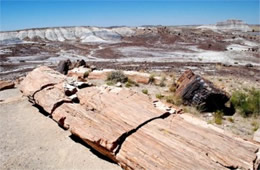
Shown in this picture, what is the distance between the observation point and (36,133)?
8.62 metres

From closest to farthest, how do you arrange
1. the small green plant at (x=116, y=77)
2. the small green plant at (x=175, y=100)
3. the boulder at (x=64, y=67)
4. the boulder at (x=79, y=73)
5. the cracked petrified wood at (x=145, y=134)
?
the cracked petrified wood at (x=145, y=134), the small green plant at (x=175, y=100), the small green plant at (x=116, y=77), the boulder at (x=79, y=73), the boulder at (x=64, y=67)

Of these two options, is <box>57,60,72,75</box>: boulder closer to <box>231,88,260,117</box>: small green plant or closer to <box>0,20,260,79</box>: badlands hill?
<box>0,20,260,79</box>: badlands hill

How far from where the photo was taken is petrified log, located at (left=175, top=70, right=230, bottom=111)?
398 inches

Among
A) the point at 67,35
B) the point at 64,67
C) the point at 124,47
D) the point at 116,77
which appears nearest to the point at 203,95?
the point at 116,77

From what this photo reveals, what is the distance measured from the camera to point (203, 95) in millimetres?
10148

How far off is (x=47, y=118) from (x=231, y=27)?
104910 mm

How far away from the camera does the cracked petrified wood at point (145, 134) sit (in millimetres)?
5523

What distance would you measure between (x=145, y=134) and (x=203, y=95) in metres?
4.72

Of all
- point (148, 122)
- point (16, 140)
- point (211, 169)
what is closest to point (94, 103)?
point (148, 122)

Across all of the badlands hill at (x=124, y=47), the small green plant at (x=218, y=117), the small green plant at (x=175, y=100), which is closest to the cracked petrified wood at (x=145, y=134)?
the small green plant at (x=218, y=117)

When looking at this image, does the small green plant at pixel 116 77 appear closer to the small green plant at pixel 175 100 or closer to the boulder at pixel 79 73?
the boulder at pixel 79 73

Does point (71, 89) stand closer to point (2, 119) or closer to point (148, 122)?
point (2, 119)

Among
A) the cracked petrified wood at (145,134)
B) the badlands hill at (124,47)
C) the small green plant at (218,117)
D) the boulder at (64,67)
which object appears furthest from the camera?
the badlands hill at (124,47)

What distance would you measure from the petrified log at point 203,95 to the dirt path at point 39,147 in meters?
5.12
